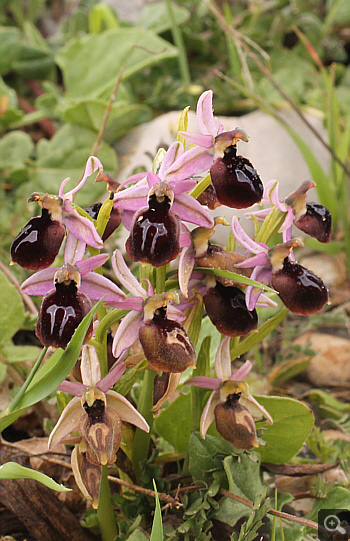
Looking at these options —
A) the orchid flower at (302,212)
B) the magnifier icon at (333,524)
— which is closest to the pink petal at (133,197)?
the orchid flower at (302,212)

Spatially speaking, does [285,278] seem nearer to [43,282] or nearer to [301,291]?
[301,291]

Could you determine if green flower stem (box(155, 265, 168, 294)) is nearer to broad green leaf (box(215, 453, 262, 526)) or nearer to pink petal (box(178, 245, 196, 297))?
pink petal (box(178, 245, 196, 297))

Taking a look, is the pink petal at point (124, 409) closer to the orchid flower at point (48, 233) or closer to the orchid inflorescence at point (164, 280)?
the orchid inflorescence at point (164, 280)

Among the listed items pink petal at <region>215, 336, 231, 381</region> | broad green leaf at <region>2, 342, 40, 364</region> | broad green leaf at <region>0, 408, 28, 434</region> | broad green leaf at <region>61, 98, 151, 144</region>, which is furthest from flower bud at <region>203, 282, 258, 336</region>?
broad green leaf at <region>61, 98, 151, 144</region>

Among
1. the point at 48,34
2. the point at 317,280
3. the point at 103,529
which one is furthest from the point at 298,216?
the point at 48,34

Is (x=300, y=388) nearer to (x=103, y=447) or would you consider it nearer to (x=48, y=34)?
(x=103, y=447)

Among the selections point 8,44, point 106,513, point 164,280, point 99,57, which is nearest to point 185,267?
point 164,280
